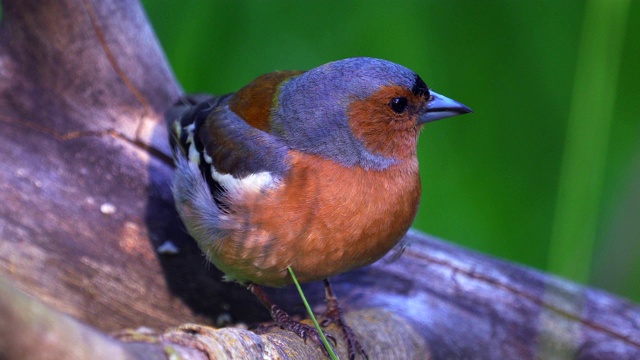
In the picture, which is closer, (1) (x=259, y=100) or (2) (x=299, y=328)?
(2) (x=299, y=328)

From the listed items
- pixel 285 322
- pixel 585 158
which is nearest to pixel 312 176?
pixel 285 322

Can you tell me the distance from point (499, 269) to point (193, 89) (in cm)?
201

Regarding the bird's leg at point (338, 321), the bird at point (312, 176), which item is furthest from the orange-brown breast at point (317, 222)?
the bird's leg at point (338, 321)

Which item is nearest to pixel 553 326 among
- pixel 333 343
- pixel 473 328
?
pixel 473 328

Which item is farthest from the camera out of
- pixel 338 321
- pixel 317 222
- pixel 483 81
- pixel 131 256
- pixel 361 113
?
pixel 483 81

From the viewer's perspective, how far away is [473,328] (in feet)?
9.42

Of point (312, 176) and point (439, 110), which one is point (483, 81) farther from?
point (312, 176)

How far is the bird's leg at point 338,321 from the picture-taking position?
2486 mm

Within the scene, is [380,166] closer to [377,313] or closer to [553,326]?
[377,313]

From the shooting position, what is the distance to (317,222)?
2.28m

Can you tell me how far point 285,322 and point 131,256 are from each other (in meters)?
0.70

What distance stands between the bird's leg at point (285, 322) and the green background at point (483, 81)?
1.66 metres

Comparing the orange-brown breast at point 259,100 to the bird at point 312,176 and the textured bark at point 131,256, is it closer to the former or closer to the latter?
the bird at point 312,176

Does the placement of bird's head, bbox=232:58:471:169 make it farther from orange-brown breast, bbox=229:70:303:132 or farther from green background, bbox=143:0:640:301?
green background, bbox=143:0:640:301
